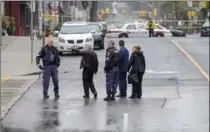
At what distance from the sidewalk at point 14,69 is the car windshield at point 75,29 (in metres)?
1.74

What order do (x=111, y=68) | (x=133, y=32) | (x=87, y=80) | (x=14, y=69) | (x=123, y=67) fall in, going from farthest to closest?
(x=133, y=32) → (x=14, y=69) → (x=123, y=67) → (x=87, y=80) → (x=111, y=68)

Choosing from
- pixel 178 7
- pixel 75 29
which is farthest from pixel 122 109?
pixel 178 7

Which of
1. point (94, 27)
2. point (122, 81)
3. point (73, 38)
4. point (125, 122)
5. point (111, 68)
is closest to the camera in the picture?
point (125, 122)

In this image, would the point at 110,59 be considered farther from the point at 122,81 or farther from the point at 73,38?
the point at 73,38

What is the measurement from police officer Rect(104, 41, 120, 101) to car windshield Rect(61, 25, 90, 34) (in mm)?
15177

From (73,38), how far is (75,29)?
62.8 inches

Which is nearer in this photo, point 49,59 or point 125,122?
point 125,122

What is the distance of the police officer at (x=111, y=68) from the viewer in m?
15.4

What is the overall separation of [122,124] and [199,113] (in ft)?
7.24

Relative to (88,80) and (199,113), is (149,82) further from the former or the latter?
(199,113)

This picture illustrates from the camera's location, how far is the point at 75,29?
31.0 meters

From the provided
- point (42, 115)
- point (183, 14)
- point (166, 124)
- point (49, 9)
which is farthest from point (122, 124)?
point (183, 14)

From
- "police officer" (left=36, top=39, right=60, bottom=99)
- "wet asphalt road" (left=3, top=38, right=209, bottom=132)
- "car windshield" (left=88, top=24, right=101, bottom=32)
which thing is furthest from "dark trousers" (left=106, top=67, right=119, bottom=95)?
"car windshield" (left=88, top=24, right=101, bottom=32)

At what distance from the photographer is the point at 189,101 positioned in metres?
15.2
